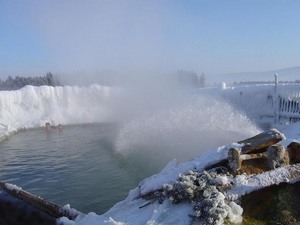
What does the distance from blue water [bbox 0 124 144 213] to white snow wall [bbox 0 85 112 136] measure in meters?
12.8

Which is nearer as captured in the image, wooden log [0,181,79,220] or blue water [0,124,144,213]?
wooden log [0,181,79,220]

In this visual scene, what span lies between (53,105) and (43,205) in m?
35.8

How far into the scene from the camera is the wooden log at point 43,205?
550 centimetres

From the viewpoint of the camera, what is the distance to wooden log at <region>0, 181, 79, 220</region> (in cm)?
550

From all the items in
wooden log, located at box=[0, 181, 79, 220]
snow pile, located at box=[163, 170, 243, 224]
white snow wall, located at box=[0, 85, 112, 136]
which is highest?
snow pile, located at box=[163, 170, 243, 224]

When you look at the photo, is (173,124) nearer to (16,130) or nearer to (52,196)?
(52,196)

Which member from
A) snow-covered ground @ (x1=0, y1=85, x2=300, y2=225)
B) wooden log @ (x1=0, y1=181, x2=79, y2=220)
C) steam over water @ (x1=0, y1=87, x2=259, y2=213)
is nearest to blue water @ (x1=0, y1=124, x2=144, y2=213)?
steam over water @ (x1=0, y1=87, x2=259, y2=213)

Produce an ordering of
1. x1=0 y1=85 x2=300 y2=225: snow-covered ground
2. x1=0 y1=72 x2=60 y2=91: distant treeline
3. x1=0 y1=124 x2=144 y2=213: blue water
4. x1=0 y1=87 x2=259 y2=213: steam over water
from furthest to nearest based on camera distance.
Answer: x1=0 y1=72 x2=60 y2=91: distant treeline
x1=0 y1=87 x2=259 y2=213: steam over water
x1=0 y1=124 x2=144 y2=213: blue water
x1=0 y1=85 x2=300 y2=225: snow-covered ground

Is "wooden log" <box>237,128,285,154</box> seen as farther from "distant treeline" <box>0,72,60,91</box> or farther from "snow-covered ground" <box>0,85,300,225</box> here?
"distant treeline" <box>0,72,60,91</box>

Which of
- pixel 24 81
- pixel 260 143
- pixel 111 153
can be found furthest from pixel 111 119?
pixel 24 81

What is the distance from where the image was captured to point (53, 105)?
40281 mm

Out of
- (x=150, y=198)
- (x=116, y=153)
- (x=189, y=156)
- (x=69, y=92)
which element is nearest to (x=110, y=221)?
(x=150, y=198)

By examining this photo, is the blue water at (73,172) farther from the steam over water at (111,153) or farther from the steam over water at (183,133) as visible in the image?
the steam over water at (183,133)

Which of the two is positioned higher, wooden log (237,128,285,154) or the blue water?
wooden log (237,128,285,154)
